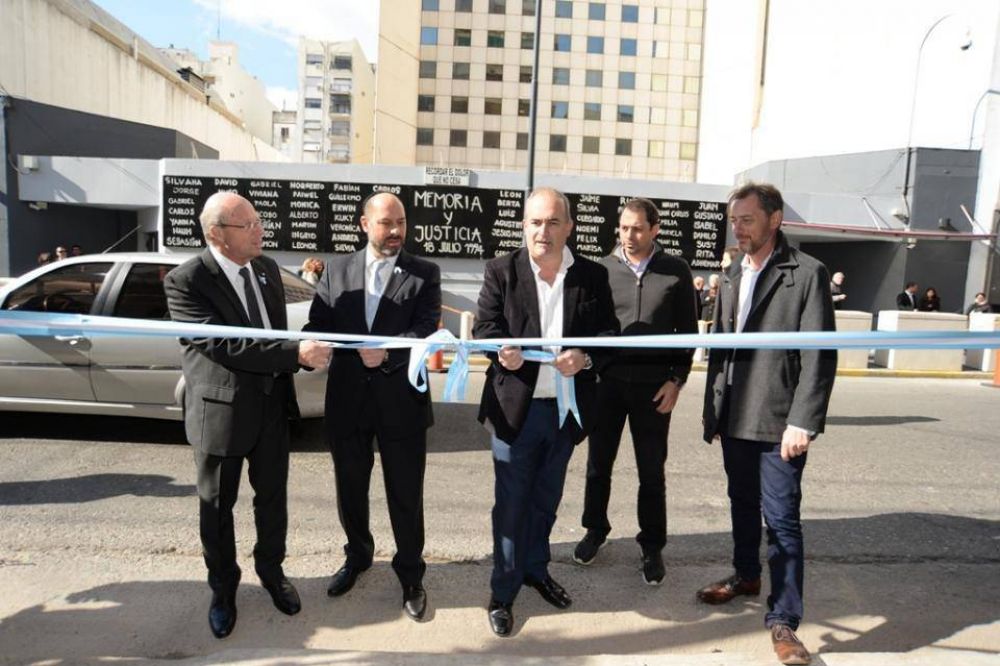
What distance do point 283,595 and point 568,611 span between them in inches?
51.7

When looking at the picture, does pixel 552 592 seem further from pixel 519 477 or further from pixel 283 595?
pixel 283 595

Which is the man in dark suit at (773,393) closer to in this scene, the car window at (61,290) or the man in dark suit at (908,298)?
the car window at (61,290)

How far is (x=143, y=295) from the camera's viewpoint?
5562mm

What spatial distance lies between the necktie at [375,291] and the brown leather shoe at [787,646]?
2.18 metres

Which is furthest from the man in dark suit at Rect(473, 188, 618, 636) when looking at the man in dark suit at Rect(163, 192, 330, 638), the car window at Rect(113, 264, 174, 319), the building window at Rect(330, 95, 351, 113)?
the building window at Rect(330, 95, 351, 113)

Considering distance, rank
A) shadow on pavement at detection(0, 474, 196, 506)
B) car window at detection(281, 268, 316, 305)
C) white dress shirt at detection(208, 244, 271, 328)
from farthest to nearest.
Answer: car window at detection(281, 268, 316, 305), shadow on pavement at detection(0, 474, 196, 506), white dress shirt at detection(208, 244, 271, 328)

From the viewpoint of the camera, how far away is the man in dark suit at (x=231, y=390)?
2.89 m

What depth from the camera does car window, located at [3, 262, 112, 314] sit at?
5668 millimetres

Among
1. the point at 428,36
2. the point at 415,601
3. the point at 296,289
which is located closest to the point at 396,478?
the point at 415,601

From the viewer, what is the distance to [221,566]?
3.02 metres

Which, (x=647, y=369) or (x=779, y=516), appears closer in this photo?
(x=779, y=516)

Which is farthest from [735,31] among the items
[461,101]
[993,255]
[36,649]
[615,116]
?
[36,649]

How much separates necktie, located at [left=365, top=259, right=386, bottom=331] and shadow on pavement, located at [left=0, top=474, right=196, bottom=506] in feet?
7.73

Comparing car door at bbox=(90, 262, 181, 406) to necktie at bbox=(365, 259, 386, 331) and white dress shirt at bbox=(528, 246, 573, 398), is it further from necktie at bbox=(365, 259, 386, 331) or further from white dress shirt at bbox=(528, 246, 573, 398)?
white dress shirt at bbox=(528, 246, 573, 398)
